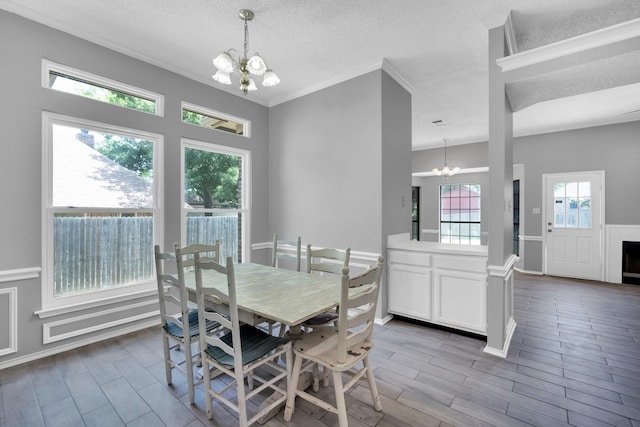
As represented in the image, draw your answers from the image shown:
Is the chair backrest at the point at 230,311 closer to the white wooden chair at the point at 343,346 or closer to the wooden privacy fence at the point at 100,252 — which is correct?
the white wooden chair at the point at 343,346

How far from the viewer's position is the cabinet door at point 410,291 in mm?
3070

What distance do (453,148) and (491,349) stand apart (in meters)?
5.39

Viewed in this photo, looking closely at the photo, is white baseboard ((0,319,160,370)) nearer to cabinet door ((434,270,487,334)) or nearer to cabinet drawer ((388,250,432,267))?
cabinet drawer ((388,250,432,267))

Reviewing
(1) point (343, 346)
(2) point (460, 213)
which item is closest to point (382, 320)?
(1) point (343, 346)

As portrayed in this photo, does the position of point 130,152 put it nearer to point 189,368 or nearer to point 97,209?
point 97,209

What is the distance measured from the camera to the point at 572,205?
538 centimetres

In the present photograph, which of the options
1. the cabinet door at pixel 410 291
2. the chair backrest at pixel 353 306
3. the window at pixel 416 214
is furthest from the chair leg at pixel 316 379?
the window at pixel 416 214

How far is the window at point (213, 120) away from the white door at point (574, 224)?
586 cm

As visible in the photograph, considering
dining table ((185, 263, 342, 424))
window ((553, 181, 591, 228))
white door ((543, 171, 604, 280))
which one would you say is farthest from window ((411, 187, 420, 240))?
dining table ((185, 263, 342, 424))

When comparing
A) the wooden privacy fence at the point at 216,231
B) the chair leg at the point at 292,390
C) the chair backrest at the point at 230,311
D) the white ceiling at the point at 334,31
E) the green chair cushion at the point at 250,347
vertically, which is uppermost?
the white ceiling at the point at 334,31

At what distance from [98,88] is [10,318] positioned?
222 centimetres

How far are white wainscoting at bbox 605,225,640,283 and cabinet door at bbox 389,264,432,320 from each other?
4417 mm

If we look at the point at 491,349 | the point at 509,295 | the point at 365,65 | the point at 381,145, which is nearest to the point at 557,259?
the point at 509,295

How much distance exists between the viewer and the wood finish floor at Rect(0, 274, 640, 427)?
1.78m
